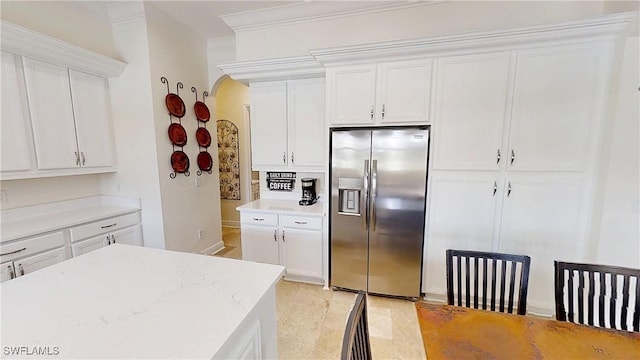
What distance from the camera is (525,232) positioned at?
7.13ft

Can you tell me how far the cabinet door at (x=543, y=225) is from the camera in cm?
208

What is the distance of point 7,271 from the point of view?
1.87 meters

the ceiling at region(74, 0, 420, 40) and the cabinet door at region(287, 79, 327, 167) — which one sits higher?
the ceiling at region(74, 0, 420, 40)

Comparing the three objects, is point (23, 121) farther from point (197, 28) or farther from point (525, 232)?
point (525, 232)

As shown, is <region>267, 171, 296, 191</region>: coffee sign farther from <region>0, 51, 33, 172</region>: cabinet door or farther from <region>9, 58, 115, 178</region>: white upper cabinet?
<region>0, 51, 33, 172</region>: cabinet door

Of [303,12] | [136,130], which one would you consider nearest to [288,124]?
[303,12]

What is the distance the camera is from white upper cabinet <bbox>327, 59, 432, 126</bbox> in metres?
2.26

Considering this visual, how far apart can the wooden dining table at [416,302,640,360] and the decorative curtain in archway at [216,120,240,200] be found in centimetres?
421

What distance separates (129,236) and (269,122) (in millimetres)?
1970

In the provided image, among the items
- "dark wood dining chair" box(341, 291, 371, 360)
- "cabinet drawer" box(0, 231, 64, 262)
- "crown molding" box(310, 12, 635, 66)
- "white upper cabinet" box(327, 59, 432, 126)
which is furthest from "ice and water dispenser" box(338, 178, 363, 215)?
"cabinet drawer" box(0, 231, 64, 262)

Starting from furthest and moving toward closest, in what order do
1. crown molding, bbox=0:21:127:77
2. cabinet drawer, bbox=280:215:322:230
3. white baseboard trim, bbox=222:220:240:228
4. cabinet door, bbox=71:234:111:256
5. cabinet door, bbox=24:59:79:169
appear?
white baseboard trim, bbox=222:220:240:228, cabinet drawer, bbox=280:215:322:230, cabinet door, bbox=71:234:111:256, cabinet door, bbox=24:59:79:169, crown molding, bbox=0:21:127:77

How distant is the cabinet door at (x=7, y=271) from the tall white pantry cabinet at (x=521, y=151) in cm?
334

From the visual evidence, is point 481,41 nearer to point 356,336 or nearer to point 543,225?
point 543,225

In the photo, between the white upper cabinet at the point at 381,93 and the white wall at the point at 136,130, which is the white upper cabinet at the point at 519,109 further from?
the white wall at the point at 136,130
